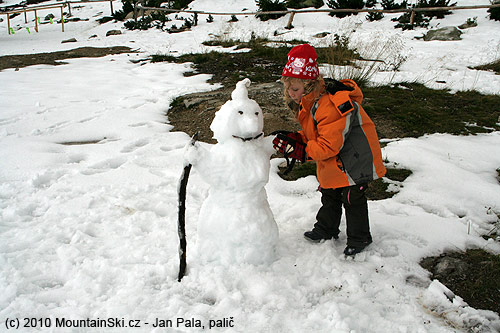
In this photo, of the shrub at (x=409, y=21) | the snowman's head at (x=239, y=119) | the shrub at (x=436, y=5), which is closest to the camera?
the snowman's head at (x=239, y=119)

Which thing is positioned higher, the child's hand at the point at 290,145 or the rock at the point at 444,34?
the rock at the point at 444,34

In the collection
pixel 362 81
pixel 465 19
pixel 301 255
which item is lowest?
pixel 301 255

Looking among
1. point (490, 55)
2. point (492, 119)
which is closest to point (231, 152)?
point (492, 119)

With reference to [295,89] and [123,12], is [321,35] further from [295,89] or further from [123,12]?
[123,12]

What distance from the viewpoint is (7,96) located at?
5637 mm

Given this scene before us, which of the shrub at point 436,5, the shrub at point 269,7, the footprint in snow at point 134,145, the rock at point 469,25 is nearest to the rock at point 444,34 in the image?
the rock at point 469,25

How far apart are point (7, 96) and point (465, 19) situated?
540 inches

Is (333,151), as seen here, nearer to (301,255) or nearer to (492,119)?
(301,255)

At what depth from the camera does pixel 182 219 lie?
82.0 inches

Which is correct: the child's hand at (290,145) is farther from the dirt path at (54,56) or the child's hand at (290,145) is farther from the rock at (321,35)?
the rock at (321,35)

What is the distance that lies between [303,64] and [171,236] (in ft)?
5.04

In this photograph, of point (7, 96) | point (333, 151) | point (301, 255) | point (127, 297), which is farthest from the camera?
point (7, 96)

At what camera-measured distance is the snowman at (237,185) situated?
79.3 inches

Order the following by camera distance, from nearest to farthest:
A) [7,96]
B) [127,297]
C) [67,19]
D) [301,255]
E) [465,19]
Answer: [127,297]
[301,255]
[7,96]
[465,19]
[67,19]
